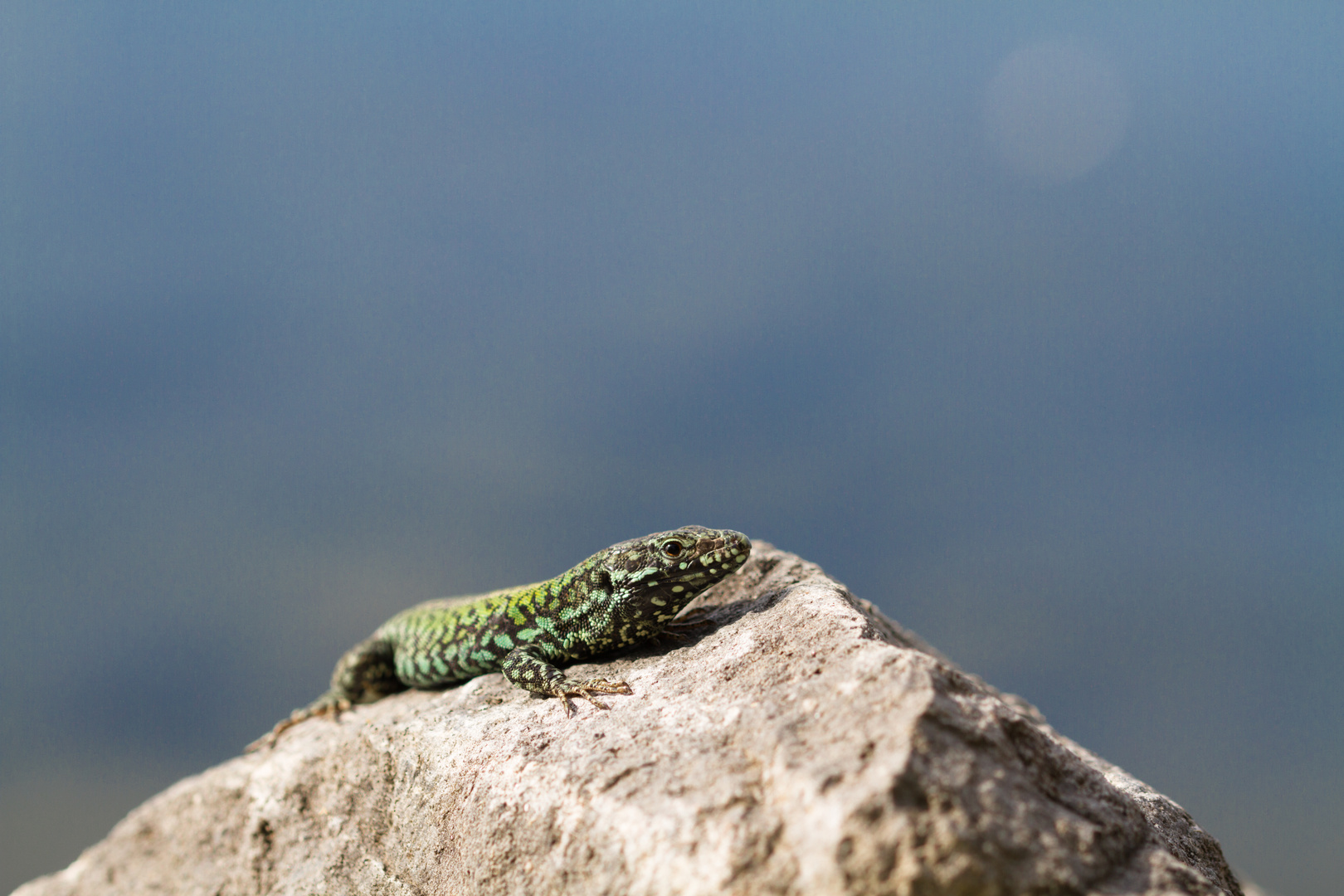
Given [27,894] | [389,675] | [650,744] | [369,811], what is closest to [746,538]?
[650,744]

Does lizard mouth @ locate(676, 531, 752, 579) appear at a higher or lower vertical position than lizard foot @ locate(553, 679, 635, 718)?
higher

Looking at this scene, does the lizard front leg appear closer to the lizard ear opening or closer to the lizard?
the lizard

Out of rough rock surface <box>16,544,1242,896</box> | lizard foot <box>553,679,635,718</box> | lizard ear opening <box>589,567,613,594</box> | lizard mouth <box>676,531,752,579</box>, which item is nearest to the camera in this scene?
rough rock surface <box>16,544,1242,896</box>

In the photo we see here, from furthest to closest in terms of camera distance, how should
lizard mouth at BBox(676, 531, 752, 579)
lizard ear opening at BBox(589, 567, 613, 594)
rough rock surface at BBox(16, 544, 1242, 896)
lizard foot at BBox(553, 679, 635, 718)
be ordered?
lizard ear opening at BBox(589, 567, 613, 594) → lizard mouth at BBox(676, 531, 752, 579) → lizard foot at BBox(553, 679, 635, 718) → rough rock surface at BBox(16, 544, 1242, 896)

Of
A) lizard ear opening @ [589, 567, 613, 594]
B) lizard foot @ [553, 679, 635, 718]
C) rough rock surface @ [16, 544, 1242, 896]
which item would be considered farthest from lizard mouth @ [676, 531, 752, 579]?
lizard foot @ [553, 679, 635, 718]

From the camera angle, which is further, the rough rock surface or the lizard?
the lizard

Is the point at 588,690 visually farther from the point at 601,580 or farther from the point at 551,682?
the point at 601,580

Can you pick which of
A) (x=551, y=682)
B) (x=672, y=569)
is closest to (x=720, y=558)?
(x=672, y=569)

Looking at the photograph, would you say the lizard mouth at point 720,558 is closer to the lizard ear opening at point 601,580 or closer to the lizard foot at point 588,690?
the lizard ear opening at point 601,580
